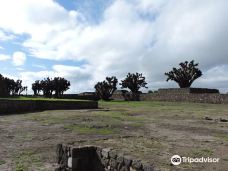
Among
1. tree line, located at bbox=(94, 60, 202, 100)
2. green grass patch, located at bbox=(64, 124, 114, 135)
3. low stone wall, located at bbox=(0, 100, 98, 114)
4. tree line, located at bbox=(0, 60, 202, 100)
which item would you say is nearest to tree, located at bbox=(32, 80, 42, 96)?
tree line, located at bbox=(0, 60, 202, 100)

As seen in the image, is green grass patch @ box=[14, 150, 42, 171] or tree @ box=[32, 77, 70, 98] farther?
tree @ box=[32, 77, 70, 98]

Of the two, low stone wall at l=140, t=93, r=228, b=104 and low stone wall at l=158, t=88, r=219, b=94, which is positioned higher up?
low stone wall at l=158, t=88, r=219, b=94

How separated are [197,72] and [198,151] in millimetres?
37131

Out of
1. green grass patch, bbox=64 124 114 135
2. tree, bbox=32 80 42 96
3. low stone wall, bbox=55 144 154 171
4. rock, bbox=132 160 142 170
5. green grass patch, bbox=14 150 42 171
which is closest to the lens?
rock, bbox=132 160 142 170

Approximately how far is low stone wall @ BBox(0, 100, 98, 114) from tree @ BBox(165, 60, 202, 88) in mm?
19586

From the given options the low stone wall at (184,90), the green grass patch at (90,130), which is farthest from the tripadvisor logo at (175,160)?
the low stone wall at (184,90)

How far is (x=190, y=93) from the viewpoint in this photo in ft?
118

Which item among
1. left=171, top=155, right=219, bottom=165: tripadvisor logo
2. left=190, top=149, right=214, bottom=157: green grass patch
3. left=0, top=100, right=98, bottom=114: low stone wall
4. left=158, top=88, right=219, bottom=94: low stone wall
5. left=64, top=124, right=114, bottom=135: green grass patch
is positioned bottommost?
left=171, top=155, right=219, bottom=165: tripadvisor logo

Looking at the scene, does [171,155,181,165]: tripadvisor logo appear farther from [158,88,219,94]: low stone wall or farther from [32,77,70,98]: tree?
[32,77,70,98]: tree

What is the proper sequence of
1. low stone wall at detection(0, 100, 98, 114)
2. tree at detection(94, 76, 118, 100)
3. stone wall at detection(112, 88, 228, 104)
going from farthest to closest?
tree at detection(94, 76, 118, 100)
stone wall at detection(112, 88, 228, 104)
low stone wall at detection(0, 100, 98, 114)

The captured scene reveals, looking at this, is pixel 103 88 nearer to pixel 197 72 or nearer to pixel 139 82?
pixel 139 82

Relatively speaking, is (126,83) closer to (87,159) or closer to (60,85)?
(60,85)

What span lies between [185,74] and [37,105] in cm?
2368

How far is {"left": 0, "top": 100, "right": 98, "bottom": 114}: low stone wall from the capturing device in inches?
928
